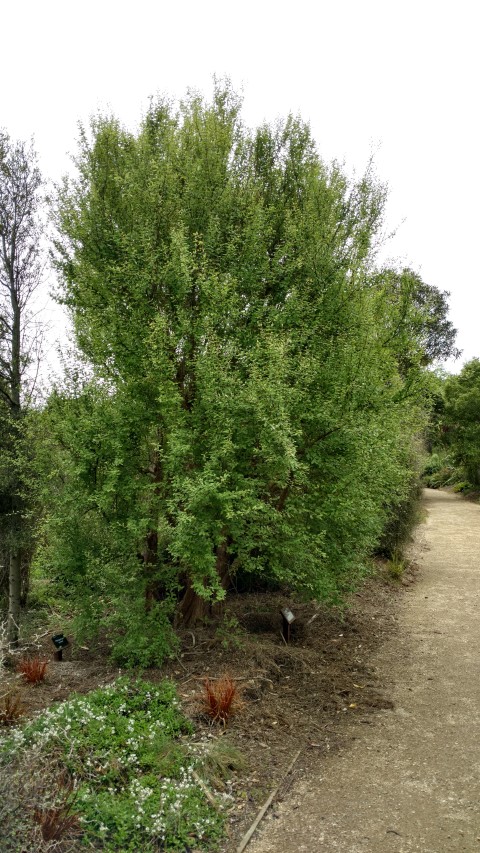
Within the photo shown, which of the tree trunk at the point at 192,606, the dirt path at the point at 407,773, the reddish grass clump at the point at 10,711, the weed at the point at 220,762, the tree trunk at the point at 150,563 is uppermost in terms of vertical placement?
the tree trunk at the point at 150,563

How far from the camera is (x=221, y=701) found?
5797 millimetres

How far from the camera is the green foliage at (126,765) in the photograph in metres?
4.11

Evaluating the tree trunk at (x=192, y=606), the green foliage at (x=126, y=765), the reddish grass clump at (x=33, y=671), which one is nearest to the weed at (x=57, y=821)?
the green foliage at (x=126, y=765)

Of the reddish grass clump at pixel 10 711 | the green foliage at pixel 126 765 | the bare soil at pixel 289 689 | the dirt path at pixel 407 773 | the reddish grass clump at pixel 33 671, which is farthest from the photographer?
the reddish grass clump at pixel 33 671

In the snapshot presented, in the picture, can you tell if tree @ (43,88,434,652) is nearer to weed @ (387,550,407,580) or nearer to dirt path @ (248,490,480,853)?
dirt path @ (248,490,480,853)

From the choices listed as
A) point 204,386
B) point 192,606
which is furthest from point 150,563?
point 204,386

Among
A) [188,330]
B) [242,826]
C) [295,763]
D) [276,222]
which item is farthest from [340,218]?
[242,826]

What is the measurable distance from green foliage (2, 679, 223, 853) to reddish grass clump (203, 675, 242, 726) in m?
0.29

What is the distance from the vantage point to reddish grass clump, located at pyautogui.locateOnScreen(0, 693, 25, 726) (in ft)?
17.6

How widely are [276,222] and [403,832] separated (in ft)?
23.3

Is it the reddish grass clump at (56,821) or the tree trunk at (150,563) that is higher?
the tree trunk at (150,563)

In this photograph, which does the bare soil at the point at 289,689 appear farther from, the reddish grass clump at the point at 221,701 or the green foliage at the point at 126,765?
the green foliage at the point at 126,765

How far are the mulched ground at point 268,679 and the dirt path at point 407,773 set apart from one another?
0.73 ft

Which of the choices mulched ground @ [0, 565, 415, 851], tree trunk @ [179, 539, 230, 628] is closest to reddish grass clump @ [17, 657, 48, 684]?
mulched ground @ [0, 565, 415, 851]
